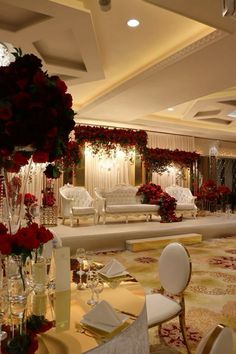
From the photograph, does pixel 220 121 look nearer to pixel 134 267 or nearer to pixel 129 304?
pixel 134 267

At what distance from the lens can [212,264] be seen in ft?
17.0

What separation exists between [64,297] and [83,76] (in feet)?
15.7

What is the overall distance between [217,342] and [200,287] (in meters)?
3.13

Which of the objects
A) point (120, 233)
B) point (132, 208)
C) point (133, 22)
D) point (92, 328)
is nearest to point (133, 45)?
point (133, 22)

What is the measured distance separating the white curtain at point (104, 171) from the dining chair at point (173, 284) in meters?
7.58

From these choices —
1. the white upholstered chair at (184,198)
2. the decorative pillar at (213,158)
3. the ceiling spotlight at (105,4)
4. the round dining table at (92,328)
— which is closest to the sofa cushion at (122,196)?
the white upholstered chair at (184,198)

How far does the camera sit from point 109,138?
9805mm

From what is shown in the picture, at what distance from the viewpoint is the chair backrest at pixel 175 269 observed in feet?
7.85

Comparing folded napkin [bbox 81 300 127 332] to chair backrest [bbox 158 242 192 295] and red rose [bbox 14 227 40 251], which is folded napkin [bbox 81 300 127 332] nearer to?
red rose [bbox 14 227 40 251]

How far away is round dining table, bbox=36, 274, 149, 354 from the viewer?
1.21m

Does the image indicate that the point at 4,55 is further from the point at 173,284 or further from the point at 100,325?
the point at 100,325

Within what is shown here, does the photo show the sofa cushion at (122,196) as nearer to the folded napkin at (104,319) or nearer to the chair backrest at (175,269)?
the chair backrest at (175,269)

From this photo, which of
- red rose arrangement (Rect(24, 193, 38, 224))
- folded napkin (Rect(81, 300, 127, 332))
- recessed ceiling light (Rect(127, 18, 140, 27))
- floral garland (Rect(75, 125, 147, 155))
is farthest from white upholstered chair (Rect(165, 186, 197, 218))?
folded napkin (Rect(81, 300, 127, 332))

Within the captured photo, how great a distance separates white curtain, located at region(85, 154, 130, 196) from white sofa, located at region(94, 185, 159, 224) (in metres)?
1.68
